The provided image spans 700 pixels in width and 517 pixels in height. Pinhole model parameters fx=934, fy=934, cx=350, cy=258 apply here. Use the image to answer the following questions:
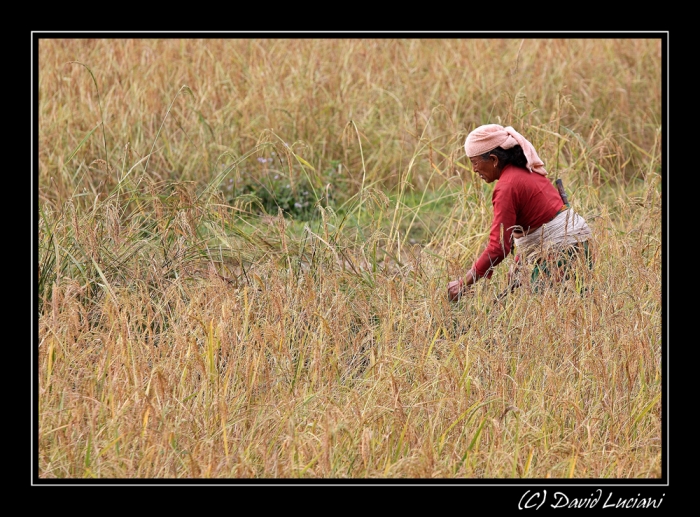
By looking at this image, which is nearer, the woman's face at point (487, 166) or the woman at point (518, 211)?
the woman at point (518, 211)

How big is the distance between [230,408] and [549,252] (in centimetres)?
156

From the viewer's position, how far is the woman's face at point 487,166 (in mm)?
3967

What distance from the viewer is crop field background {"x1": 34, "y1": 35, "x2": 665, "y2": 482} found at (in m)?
2.98

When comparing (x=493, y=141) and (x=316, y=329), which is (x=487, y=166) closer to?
(x=493, y=141)

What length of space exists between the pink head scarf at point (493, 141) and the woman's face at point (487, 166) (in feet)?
0.11

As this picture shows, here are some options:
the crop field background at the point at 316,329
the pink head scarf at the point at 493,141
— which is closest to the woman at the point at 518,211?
the pink head scarf at the point at 493,141

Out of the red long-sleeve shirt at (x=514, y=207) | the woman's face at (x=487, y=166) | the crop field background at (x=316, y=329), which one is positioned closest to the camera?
the crop field background at (x=316, y=329)

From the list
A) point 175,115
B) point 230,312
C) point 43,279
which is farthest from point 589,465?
point 175,115

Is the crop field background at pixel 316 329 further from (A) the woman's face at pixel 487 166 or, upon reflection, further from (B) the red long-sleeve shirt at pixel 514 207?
(A) the woman's face at pixel 487 166

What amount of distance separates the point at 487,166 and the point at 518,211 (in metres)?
0.24

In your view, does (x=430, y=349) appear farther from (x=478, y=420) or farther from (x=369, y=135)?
(x=369, y=135)

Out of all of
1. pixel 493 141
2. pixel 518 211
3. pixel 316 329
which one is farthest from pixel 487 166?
pixel 316 329

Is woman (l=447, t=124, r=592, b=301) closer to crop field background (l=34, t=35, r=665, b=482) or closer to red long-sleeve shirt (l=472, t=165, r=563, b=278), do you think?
red long-sleeve shirt (l=472, t=165, r=563, b=278)

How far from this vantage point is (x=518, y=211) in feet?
13.1
